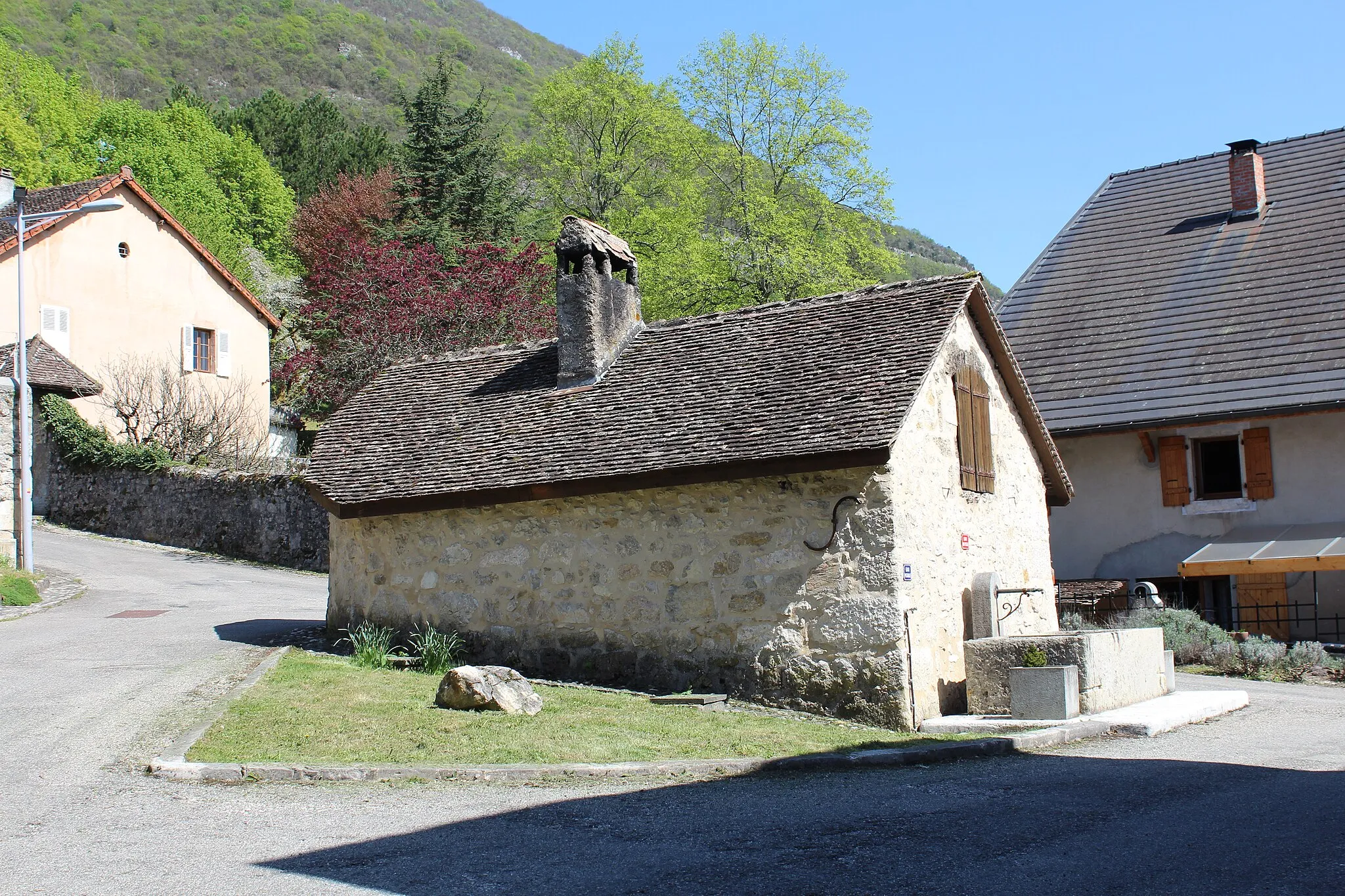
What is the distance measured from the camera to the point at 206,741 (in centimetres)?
916

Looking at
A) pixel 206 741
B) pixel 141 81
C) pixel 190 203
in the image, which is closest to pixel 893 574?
pixel 206 741

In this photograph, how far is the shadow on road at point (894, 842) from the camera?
5828 millimetres

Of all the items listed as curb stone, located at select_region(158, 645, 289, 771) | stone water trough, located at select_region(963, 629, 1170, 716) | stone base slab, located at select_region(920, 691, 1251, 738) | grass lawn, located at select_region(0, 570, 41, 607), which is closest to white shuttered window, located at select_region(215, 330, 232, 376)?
Result: grass lawn, located at select_region(0, 570, 41, 607)

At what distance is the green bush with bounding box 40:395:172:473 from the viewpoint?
1059 inches

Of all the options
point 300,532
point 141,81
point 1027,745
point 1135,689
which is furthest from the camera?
point 141,81

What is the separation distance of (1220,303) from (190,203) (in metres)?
39.6

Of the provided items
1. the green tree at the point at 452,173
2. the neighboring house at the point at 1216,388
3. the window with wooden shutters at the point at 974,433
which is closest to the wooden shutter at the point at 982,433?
the window with wooden shutters at the point at 974,433

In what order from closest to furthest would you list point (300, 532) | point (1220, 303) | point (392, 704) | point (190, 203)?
point (392, 704) → point (1220, 303) → point (300, 532) → point (190, 203)

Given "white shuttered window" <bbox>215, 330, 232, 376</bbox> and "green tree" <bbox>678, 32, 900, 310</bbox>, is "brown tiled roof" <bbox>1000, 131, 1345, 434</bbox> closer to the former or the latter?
"green tree" <bbox>678, 32, 900, 310</bbox>

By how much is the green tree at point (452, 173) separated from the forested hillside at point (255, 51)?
36.1 m

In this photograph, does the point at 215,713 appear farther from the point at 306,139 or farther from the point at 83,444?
the point at 306,139

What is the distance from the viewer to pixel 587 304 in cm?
1497

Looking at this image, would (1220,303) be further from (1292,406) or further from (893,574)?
(893,574)

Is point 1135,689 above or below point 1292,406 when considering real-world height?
below
